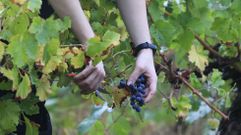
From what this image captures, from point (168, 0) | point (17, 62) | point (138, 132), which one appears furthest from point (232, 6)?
point (138, 132)

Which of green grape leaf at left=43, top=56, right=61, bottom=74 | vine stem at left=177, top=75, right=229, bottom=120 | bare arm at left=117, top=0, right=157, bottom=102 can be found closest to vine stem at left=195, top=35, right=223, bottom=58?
vine stem at left=177, top=75, right=229, bottom=120

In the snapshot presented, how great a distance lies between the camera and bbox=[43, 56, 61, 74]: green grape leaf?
5.49ft

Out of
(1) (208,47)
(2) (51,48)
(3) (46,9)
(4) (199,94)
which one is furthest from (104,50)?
(1) (208,47)

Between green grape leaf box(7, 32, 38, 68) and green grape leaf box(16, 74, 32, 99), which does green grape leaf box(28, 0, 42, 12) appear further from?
green grape leaf box(16, 74, 32, 99)

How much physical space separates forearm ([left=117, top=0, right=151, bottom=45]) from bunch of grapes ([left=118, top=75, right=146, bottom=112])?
0.14 m

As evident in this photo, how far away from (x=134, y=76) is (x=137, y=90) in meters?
0.04

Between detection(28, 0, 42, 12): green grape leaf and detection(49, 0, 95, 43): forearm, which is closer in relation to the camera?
detection(28, 0, 42, 12): green grape leaf

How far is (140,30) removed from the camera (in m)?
1.93

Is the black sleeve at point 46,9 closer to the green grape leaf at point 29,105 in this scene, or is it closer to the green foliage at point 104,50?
the green foliage at point 104,50

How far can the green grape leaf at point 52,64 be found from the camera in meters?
1.67

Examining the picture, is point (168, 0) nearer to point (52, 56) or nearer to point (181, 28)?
point (181, 28)

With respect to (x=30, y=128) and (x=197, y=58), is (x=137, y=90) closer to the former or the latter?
(x=30, y=128)

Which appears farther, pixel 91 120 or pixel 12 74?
pixel 91 120

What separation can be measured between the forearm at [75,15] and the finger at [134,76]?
0.51 feet
